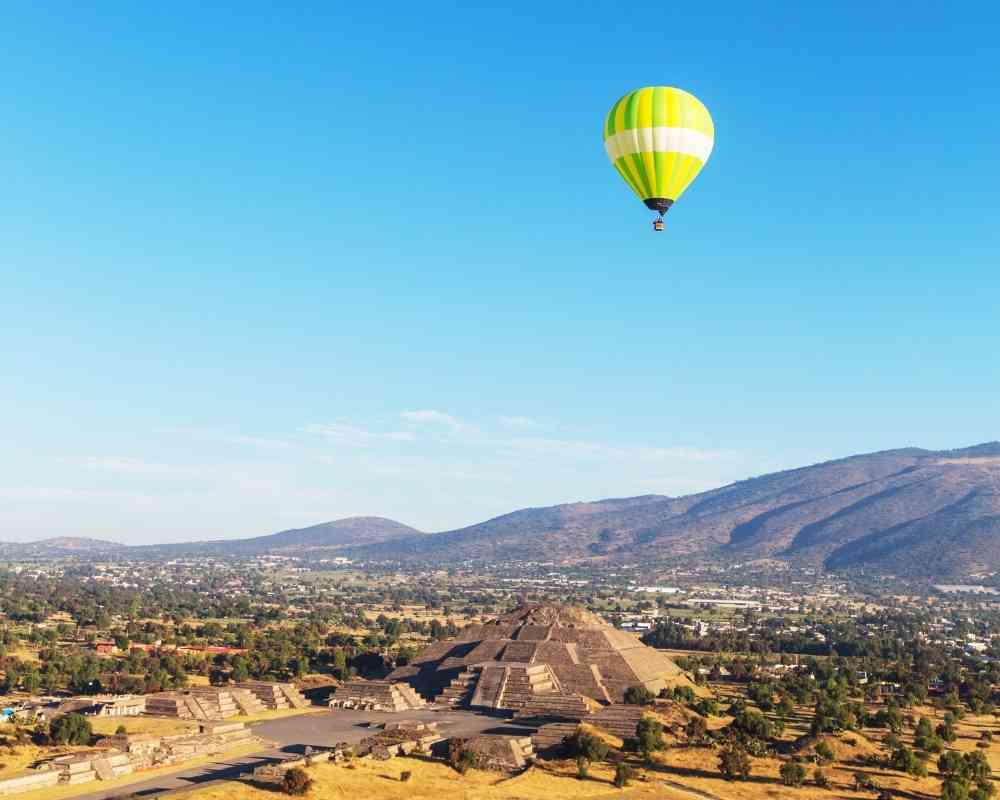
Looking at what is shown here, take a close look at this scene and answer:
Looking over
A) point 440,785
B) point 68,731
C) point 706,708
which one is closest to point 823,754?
point 706,708

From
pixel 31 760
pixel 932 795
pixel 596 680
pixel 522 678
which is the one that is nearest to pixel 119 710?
pixel 31 760

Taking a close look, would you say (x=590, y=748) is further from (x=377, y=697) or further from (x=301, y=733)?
(x=377, y=697)

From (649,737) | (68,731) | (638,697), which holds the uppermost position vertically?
(638,697)

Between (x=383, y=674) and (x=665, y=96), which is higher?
(x=665, y=96)

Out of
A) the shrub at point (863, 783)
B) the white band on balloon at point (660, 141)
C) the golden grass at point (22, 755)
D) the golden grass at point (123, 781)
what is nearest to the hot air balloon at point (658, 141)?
the white band on balloon at point (660, 141)

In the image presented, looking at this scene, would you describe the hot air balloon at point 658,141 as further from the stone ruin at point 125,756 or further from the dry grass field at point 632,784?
the stone ruin at point 125,756

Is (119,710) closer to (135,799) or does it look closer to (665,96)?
(135,799)

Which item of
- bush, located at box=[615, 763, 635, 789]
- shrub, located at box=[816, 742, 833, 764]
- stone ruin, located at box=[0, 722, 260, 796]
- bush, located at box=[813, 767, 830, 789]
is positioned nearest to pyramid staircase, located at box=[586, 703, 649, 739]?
bush, located at box=[615, 763, 635, 789]
